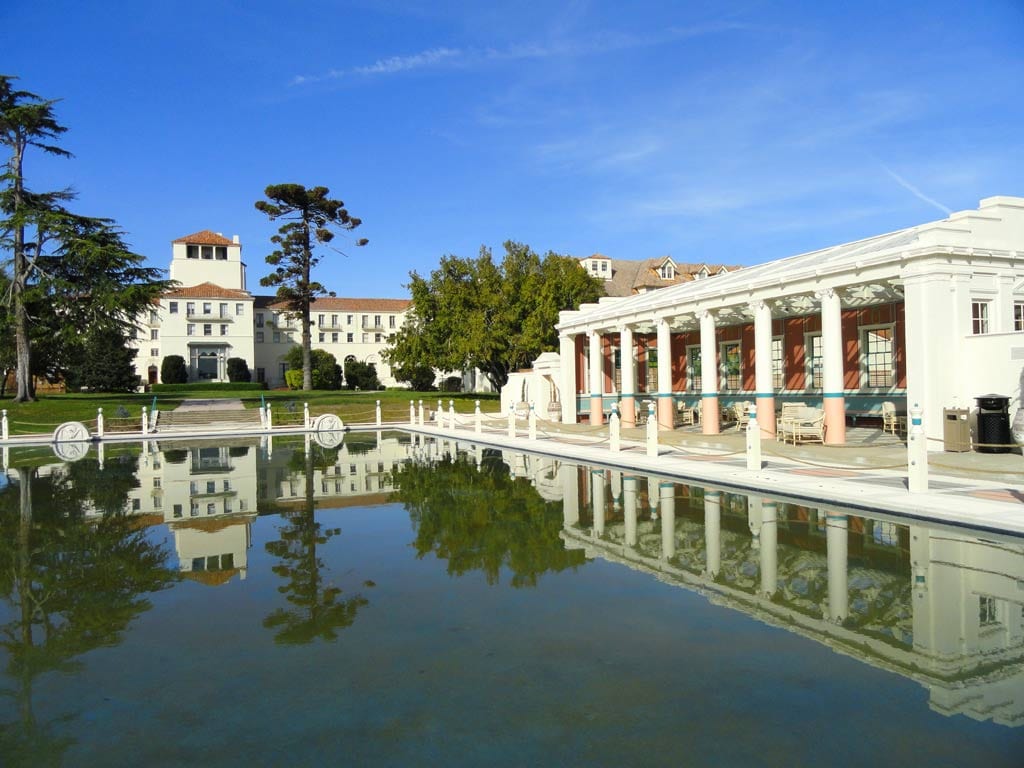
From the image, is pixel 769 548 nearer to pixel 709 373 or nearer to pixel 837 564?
pixel 837 564

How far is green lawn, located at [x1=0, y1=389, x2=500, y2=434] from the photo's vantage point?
35750 mm

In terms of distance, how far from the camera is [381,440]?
94.6ft

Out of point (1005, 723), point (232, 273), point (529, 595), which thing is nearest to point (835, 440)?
point (529, 595)

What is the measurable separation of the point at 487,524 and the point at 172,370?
64963 mm

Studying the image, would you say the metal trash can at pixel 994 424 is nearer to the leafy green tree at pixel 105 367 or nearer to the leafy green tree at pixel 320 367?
the leafy green tree at pixel 105 367

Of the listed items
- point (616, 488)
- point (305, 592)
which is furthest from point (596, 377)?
point (305, 592)

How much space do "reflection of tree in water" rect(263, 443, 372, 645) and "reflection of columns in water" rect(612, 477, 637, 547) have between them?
3247 millimetres

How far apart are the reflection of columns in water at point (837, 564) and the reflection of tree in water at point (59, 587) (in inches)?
206

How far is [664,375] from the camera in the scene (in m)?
24.9

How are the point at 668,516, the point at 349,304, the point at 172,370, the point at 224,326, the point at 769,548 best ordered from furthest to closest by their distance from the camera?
the point at 349,304, the point at 224,326, the point at 172,370, the point at 668,516, the point at 769,548

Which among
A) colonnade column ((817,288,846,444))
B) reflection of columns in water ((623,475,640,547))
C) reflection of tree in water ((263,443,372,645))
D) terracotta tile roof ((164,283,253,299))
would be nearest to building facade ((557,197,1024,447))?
colonnade column ((817,288,846,444))

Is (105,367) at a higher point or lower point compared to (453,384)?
higher

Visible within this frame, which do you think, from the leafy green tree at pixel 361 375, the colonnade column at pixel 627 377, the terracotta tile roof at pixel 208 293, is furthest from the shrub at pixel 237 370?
the colonnade column at pixel 627 377

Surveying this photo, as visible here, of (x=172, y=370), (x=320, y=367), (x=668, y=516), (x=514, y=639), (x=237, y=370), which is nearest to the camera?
(x=514, y=639)
